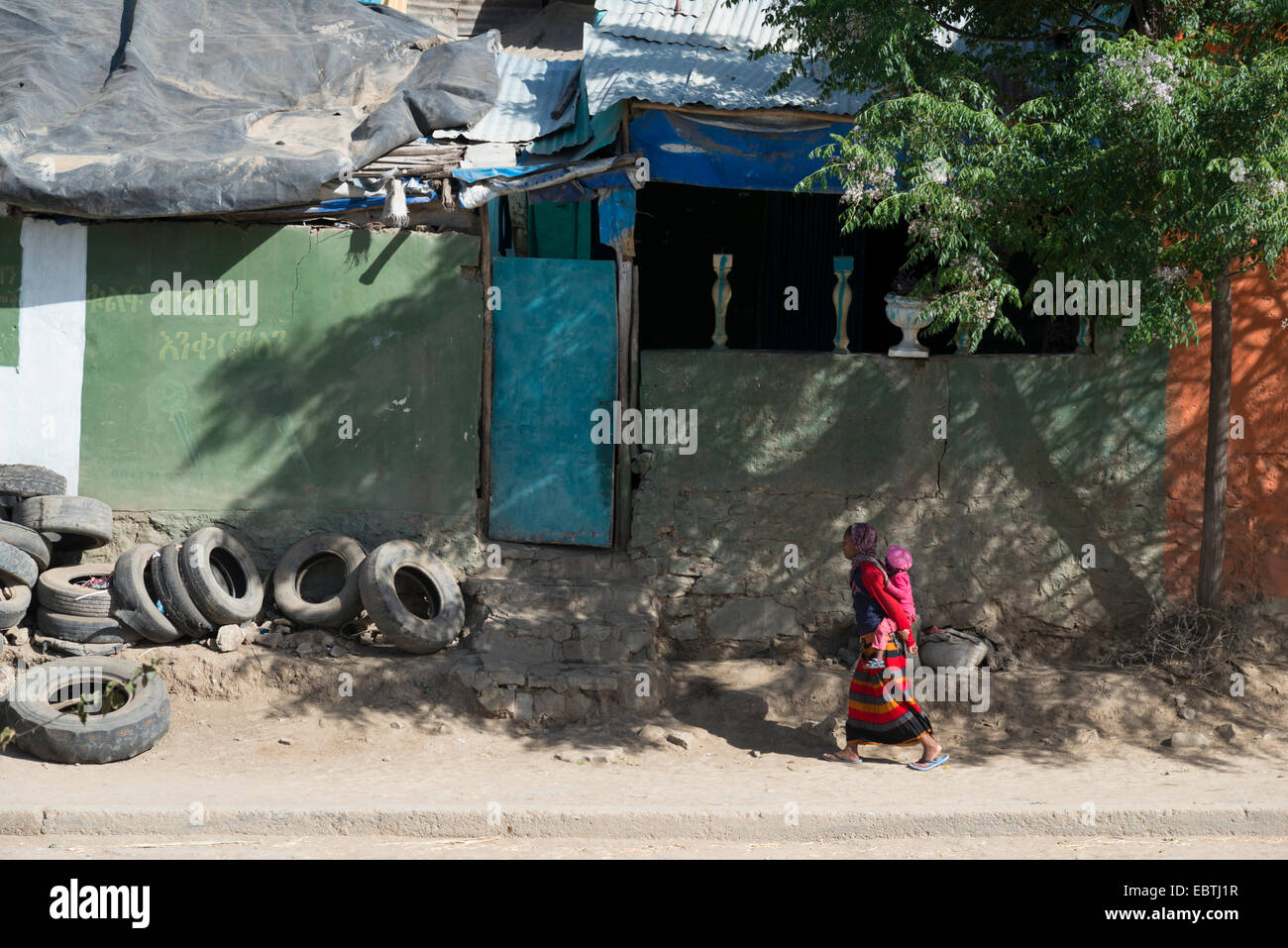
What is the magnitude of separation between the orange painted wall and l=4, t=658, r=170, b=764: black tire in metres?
7.16

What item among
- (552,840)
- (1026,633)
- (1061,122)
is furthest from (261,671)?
(1061,122)

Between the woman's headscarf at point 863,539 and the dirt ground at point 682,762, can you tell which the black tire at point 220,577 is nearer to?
the dirt ground at point 682,762

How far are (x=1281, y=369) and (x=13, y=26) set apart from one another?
1032 centimetres

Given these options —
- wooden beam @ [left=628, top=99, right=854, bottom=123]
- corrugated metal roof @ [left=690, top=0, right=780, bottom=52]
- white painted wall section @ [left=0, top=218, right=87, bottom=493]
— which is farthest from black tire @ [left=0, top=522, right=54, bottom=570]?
corrugated metal roof @ [left=690, top=0, right=780, bottom=52]

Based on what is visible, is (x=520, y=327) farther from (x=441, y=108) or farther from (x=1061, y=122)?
(x=1061, y=122)

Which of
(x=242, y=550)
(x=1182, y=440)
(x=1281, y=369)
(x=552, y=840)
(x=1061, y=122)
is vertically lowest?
(x=552, y=840)

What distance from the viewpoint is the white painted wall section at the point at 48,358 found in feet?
27.5

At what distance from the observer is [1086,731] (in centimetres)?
782

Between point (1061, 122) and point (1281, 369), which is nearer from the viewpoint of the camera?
point (1061, 122)

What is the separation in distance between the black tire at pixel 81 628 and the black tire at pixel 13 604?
0.14 metres

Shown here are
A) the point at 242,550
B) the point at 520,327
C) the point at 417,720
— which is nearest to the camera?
the point at 417,720

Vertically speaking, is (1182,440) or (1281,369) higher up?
(1281,369)

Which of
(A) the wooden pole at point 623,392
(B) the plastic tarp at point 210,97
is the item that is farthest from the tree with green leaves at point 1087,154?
(B) the plastic tarp at point 210,97

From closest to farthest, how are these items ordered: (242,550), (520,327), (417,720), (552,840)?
(552,840)
(417,720)
(242,550)
(520,327)
